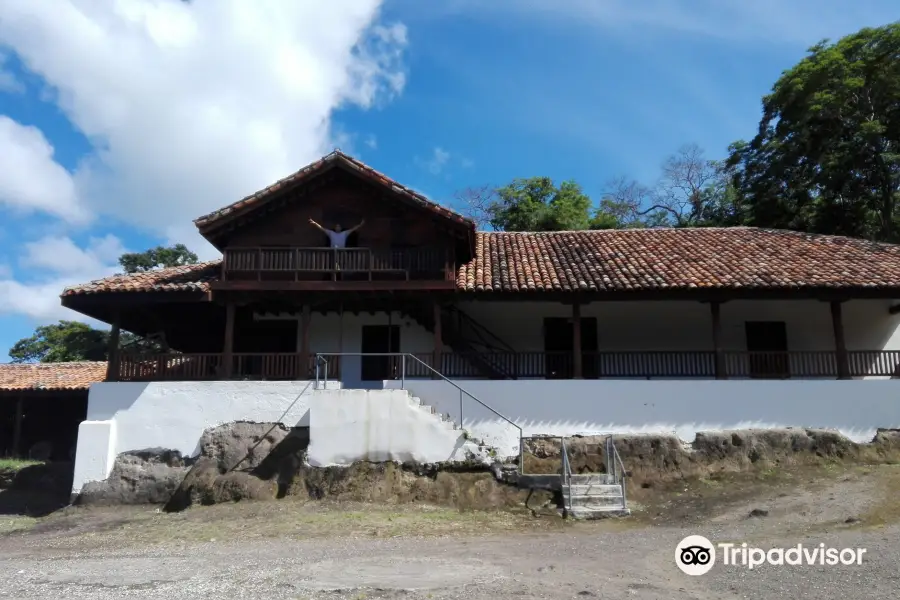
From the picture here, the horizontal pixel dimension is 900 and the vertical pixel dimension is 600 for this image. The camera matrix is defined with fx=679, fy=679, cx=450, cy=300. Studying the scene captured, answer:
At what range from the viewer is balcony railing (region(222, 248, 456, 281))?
16797mm

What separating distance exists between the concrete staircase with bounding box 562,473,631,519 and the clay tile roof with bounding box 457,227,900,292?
4719 mm

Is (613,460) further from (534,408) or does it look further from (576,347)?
(576,347)

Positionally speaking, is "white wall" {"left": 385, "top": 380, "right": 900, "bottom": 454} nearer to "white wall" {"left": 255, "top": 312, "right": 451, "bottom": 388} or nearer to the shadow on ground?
"white wall" {"left": 255, "top": 312, "right": 451, "bottom": 388}

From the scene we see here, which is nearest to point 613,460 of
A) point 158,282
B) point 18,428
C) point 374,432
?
point 374,432

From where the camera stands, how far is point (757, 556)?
9641 millimetres

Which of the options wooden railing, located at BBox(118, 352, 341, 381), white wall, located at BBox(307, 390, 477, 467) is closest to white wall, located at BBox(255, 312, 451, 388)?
wooden railing, located at BBox(118, 352, 341, 381)

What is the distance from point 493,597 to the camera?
7.98m

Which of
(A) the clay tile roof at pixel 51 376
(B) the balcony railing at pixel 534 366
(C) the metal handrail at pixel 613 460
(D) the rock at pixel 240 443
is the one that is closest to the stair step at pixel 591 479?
(C) the metal handrail at pixel 613 460

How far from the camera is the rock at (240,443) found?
15508 millimetres

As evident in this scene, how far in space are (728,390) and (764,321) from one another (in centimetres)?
391

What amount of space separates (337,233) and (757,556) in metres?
11.9

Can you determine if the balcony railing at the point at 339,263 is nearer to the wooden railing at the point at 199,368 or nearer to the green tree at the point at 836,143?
the wooden railing at the point at 199,368

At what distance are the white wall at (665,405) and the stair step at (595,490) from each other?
2.27m

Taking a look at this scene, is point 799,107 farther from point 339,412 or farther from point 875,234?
point 339,412
